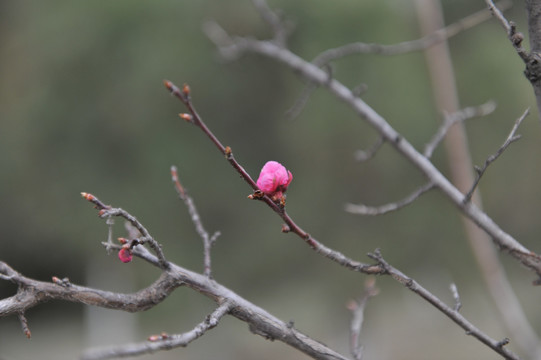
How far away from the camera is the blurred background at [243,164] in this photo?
3.06m

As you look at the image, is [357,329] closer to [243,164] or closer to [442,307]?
[442,307]

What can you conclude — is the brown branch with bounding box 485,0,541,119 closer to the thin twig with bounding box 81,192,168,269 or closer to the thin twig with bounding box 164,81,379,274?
the thin twig with bounding box 164,81,379,274

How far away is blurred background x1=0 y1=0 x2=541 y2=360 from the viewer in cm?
306

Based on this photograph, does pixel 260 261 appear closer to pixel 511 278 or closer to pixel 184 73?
pixel 184 73

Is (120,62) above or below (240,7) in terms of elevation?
below

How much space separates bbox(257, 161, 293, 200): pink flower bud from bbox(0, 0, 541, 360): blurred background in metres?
2.22

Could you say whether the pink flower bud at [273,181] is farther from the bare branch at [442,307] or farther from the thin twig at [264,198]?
the bare branch at [442,307]

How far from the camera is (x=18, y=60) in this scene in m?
3.46

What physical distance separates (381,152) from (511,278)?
1073 millimetres

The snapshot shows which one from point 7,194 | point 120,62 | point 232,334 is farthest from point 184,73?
point 232,334

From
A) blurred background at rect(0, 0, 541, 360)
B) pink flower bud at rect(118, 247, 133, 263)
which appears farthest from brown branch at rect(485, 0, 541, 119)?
blurred background at rect(0, 0, 541, 360)

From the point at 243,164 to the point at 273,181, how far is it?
2.33 metres

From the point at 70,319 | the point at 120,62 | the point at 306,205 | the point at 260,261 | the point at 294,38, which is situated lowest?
the point at 70,319

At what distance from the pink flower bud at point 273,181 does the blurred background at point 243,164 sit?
2221 millimetres
